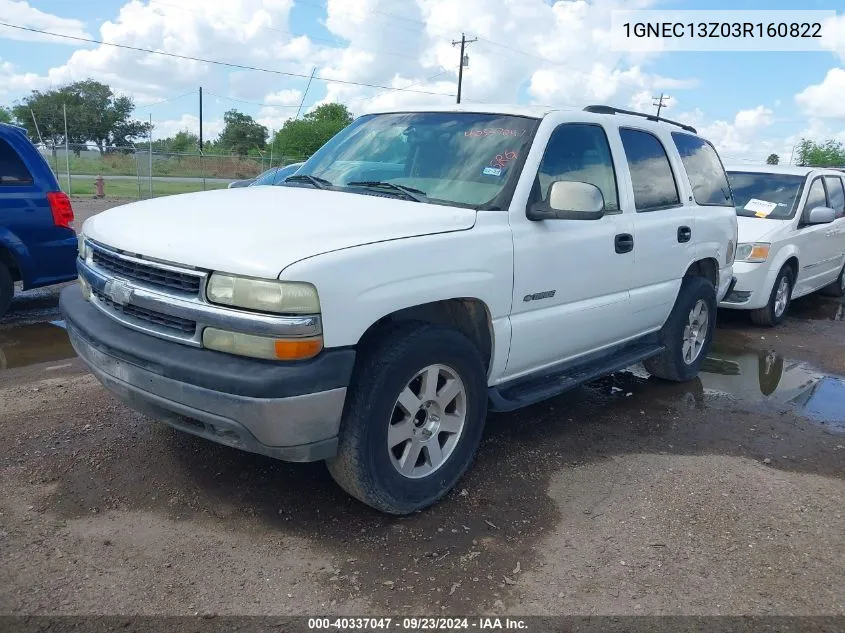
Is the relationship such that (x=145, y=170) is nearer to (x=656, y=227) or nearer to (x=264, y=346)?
(x=656, y=227)

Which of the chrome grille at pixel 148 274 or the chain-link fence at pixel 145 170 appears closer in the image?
the chrome grille at pixel 148 274

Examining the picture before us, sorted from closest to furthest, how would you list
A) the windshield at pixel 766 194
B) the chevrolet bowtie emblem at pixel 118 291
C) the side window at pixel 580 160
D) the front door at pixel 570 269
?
the chevrolet bowtie emblem at pixel 118 291, the front door at pixel 570 269, the side window at pixel 580 160, the windshield at pixel 766 194

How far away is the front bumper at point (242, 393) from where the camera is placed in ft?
8.88

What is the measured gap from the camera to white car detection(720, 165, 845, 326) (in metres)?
7.72

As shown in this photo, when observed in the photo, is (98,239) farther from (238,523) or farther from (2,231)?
(2,231)

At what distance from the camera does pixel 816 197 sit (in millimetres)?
8742

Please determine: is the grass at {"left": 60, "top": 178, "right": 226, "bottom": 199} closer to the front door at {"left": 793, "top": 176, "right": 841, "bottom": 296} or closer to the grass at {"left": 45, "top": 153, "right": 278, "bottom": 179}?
the grass at {"left": 45, "top": 153, "right": 278, "bottom": 179}

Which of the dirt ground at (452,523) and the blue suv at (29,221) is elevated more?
the blue suv at (29,221)

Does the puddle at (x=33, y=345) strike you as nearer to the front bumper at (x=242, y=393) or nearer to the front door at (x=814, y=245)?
the front bumper at (x=242, y=393)

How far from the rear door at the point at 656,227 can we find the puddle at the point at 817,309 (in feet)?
16.1

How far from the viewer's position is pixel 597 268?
Result: 416 cm

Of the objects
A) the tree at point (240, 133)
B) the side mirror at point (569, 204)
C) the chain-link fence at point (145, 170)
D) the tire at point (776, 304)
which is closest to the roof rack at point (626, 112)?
the side mirror at point (569, 204)

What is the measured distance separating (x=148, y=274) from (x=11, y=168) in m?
4.48

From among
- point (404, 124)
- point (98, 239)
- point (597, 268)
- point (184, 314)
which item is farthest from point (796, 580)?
point (98, 239)
